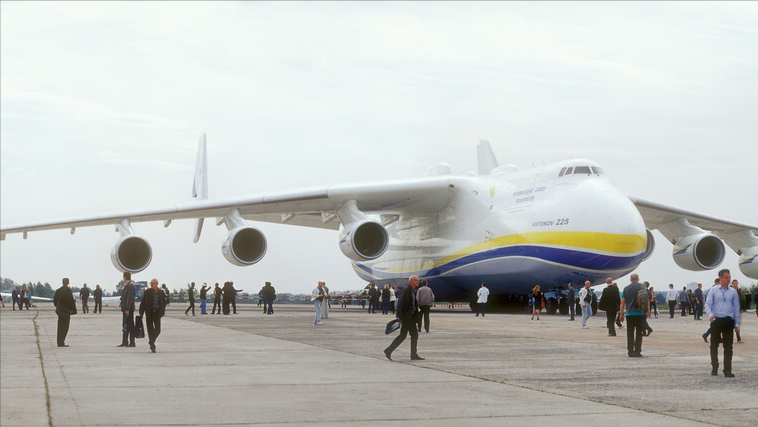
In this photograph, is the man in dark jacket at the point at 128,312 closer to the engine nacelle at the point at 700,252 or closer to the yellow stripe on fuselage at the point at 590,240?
the yellow stripe on fuselage at the point at 590,240

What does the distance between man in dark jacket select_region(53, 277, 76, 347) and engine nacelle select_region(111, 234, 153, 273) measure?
43.4 ft

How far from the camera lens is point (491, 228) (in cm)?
2798

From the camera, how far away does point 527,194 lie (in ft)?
89.1

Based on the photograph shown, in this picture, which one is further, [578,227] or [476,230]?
[476,230]

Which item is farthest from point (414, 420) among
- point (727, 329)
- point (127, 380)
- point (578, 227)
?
point (578, 227)

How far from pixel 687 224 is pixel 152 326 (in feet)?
74.9

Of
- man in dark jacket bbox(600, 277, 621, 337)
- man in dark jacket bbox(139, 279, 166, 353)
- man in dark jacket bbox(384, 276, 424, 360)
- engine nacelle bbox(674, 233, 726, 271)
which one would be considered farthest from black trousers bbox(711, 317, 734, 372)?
engine nacelle bbox(674, 233, 726, 271)

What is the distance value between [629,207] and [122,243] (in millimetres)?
15805

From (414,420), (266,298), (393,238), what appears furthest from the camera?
(393,238)

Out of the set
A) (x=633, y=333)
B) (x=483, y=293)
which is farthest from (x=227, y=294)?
(x=633, y=333)

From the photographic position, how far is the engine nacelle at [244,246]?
1065 inches

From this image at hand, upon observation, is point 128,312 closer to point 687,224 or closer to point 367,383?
point 367,383

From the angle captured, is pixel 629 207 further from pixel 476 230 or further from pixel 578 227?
pixel 476 230

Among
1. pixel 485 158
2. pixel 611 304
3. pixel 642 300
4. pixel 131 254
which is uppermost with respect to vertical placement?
pixel 485 158
